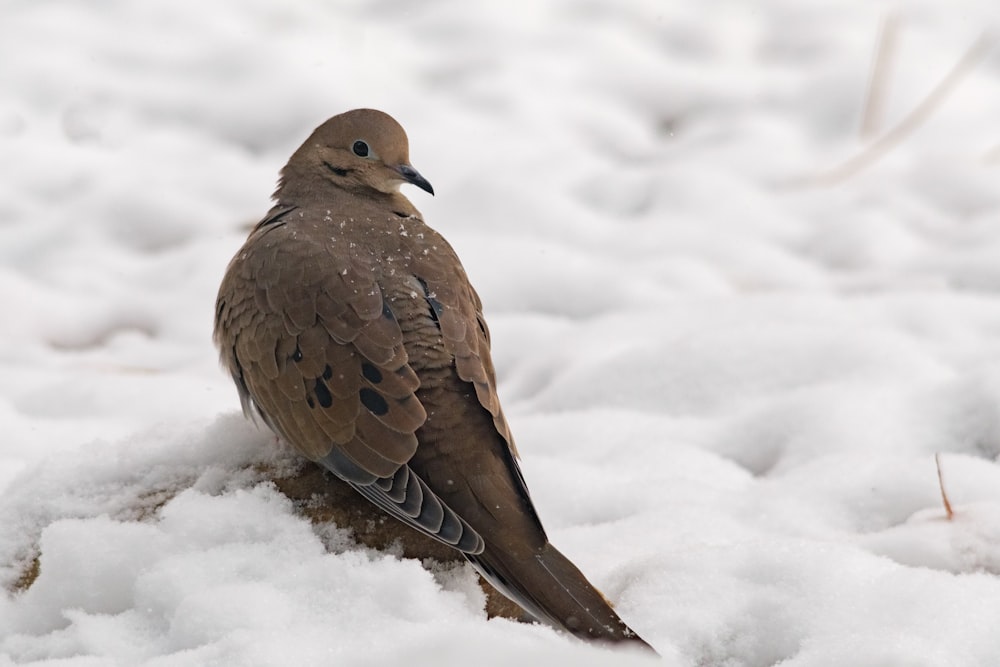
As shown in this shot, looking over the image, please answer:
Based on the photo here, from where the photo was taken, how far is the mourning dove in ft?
8.04

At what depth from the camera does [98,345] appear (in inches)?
196

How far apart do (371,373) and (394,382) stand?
2.6 inches

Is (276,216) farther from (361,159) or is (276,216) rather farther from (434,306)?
(434,306)

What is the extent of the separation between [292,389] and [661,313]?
2.51 meters

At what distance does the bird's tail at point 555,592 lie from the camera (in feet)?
7.50

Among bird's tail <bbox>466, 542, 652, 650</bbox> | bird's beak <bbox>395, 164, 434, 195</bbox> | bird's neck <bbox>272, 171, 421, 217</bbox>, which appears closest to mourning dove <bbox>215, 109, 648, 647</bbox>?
bird's tail <bbox>466, 542, 652, 650</bbox>

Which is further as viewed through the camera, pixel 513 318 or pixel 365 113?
pixel 513 318

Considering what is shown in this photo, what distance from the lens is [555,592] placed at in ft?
7.72

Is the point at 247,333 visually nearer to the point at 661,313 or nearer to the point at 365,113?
the point at 365,113

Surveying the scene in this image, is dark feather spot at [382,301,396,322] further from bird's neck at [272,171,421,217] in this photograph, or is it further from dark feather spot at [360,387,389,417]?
bird's neck at [272,171,421,217]

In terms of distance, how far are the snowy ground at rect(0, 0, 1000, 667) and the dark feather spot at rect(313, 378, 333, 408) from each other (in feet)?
0.80

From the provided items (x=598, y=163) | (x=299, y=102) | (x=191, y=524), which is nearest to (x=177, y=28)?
(x=299, y=102)

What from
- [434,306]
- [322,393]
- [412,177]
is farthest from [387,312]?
[412,177]

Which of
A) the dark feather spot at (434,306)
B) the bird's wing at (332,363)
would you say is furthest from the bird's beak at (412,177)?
the dark feather spot at (434,306)
